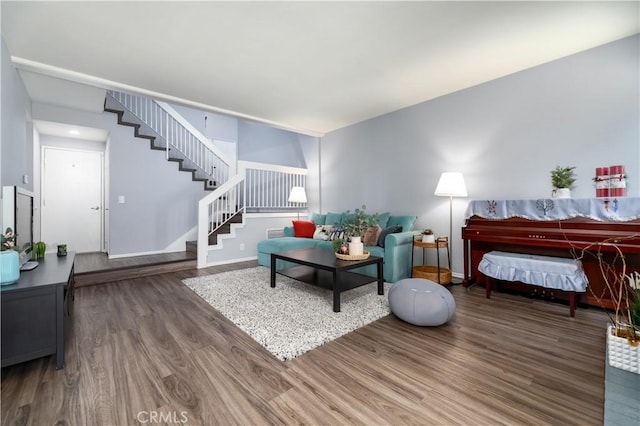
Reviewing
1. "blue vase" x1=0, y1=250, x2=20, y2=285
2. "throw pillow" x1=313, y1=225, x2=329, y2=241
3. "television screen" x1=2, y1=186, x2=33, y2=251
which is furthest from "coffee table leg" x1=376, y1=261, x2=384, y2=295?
"television screen" x1=2, y1=186, x2=33, y2=251

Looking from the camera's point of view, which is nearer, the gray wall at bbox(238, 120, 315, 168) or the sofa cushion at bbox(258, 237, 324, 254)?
the sofa cushion at bbox(258, 237, 324, 254)

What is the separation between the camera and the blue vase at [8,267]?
65.1 inches

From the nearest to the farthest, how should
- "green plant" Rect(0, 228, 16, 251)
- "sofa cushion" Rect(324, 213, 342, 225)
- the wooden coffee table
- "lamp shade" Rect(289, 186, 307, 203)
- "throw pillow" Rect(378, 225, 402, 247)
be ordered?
"green plant" Rect(0, 228, 16, 251) → the wooden coffee table → "throw pillow" Rect(378, 225, 402, 247) → "sofa cushion" Rect(324, 213, 342, 225) → "lamp shade" Rect(289, 186, 307, 203)

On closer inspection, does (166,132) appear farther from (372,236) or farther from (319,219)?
(372,236)

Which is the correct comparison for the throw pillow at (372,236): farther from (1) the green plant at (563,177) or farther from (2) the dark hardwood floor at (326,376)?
(1) the green plant at (563,177)

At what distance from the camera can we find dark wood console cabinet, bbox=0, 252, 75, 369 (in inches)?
62.0

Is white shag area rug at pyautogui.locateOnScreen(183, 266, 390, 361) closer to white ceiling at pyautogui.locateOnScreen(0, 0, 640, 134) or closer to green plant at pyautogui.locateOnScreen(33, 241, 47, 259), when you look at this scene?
green plant at pyautogui.locateOnScreen(33, 241, 47, 259)

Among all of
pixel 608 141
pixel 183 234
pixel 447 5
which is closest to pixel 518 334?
pixel 608 141

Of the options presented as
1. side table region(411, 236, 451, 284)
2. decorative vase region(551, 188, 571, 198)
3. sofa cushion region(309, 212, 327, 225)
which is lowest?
side table region(411, 236, 451, 284)

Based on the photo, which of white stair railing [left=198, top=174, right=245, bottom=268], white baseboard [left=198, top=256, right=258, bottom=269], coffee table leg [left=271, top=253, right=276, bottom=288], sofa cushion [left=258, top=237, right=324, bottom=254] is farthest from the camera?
white baseboard [left=198, top=256, right=258, bottom=269]

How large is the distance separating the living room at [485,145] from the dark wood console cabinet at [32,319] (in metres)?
0.17

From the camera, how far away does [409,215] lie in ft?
13.9

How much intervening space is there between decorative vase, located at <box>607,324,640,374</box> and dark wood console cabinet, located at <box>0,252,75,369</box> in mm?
2997

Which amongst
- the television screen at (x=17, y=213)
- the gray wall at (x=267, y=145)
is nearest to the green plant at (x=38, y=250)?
the television screen at (x=17, y=213)
